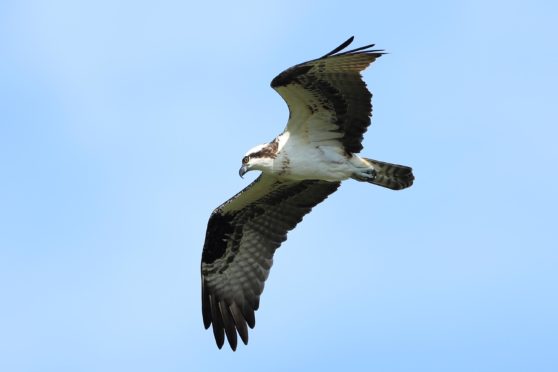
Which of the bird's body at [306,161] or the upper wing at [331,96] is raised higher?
the upper wing at [331,96]

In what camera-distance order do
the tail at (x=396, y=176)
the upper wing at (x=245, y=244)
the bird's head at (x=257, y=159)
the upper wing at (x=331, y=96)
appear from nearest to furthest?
the upper wing at (x=331, y=96)
the bird's head at (x=257, y=159)
the tail at (x=396, y=176)
the upper wing at (x=245, y=244)

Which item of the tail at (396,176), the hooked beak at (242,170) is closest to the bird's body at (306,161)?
the hooked beak at (242,170)

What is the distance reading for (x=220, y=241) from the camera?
14.5 meters

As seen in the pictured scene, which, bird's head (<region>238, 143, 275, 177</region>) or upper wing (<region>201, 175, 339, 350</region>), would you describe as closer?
bird's head (<region>238, 143, 275, 177</region>)

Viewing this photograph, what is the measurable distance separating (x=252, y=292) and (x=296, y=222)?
1.07m

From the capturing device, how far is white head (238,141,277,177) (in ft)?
42.6

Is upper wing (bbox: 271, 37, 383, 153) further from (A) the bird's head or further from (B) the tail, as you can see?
(B) the tail

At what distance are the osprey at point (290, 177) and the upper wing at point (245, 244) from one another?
Result: 1 centimetres

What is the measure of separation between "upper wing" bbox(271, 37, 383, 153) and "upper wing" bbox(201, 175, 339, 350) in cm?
117

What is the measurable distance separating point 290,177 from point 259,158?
1.68 ft

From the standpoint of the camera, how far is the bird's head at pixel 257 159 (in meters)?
13.0

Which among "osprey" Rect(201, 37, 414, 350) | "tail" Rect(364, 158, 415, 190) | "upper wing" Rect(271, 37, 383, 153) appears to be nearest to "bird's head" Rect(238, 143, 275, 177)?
"osprey" Rect(201, 37, 414, 350)

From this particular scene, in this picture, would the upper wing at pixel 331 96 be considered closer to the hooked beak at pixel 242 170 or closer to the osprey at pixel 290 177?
the osprey at pixel 290 177

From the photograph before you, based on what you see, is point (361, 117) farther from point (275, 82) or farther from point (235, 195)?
point (235, 195)
